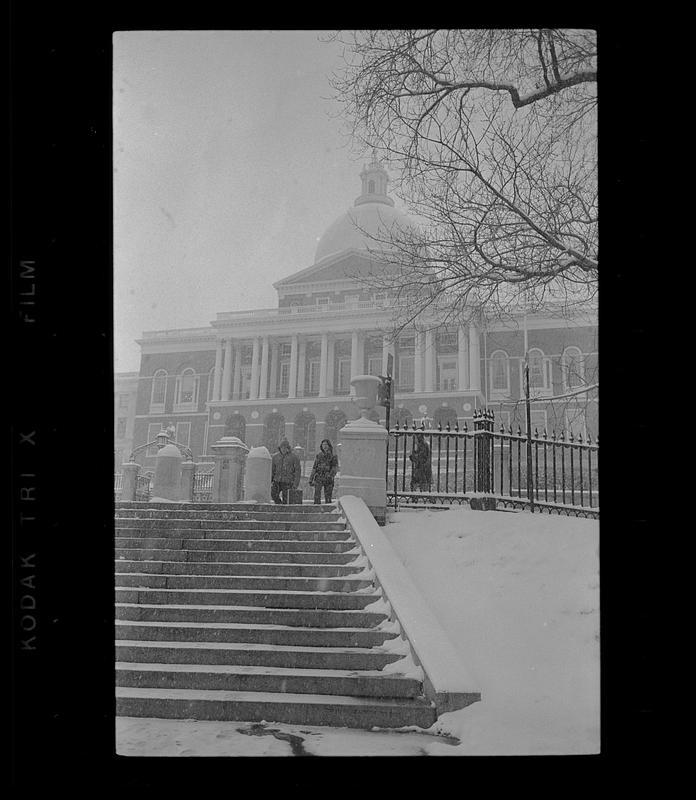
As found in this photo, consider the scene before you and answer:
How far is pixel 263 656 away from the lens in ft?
17.4

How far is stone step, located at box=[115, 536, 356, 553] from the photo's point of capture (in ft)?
24.9

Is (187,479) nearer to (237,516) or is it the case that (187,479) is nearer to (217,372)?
(237,516)

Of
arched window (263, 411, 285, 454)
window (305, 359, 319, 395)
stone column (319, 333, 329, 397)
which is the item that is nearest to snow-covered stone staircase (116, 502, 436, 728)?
stone column (319, 333, 329, 397)

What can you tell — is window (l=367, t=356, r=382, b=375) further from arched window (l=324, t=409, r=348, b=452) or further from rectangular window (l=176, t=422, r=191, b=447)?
rectangular window (l=176, t=422, r=191, b=447)

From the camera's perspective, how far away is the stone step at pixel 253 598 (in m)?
6.24

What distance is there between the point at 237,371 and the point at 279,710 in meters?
21.5

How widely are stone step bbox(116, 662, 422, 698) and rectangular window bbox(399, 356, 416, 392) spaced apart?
67.4 ft

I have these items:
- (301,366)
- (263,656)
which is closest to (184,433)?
(301,366)

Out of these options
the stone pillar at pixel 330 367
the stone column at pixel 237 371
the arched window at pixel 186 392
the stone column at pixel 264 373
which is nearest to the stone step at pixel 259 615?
the arched window at pixel 186 392

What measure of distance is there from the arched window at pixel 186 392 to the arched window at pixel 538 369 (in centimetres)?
1069

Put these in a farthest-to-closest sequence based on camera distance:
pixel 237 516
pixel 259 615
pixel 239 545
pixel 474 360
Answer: pixel 474 360, pixel 237 516, pixel 239 545, pixel 259 615
